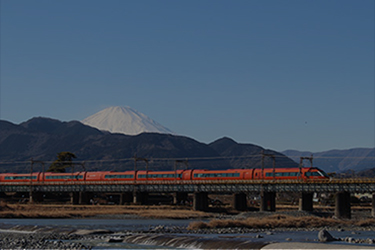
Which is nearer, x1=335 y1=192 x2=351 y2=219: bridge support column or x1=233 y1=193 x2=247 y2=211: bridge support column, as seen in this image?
x1=335 y1=192 x2=351 y2=219: bridge support column

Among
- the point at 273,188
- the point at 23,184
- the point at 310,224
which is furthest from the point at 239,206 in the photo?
the point at 23,184

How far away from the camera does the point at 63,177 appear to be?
14312 cm

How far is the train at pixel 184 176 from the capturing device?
347ft

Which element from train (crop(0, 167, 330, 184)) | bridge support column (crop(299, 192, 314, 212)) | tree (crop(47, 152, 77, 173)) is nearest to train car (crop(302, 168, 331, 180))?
train (crop(0, 167, 330, 184))

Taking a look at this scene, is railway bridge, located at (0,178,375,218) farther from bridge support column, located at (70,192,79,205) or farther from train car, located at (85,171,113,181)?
train car, located at (85,171,113,181)

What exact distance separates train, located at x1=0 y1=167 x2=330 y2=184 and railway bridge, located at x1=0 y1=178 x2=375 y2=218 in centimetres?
165

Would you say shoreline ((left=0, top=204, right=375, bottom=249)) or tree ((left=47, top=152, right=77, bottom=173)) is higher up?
tree ((left=47, top=152, right=77, bottom=173))

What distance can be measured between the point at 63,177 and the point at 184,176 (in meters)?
35.7

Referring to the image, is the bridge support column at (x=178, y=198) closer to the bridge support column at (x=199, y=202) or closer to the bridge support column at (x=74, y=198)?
the bridge support column at (x=199, y=202)

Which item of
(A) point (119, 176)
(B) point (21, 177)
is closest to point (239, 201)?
(A) point (119, 176)

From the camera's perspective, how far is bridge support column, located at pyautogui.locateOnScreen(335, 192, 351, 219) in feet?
300

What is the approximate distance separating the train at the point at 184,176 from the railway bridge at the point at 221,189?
1645mm

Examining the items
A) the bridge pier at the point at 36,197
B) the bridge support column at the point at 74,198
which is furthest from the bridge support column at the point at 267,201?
the bridge pier at the point at 36,197

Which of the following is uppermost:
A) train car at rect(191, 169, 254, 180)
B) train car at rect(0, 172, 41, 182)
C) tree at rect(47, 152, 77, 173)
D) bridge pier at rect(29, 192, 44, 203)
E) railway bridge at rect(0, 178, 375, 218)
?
tree at rect(47, 152, 77, 173)
